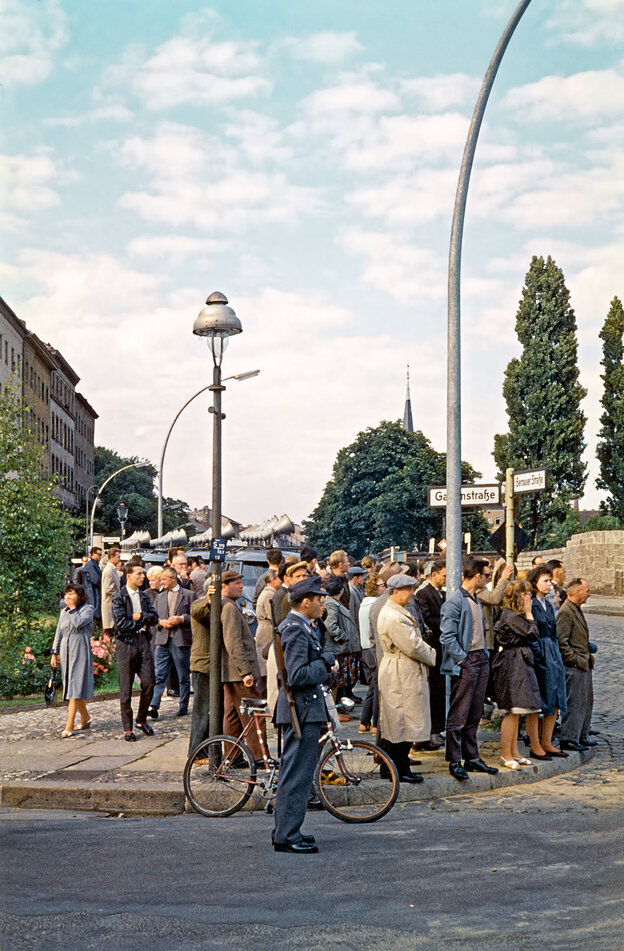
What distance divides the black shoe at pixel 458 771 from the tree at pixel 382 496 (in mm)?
63995

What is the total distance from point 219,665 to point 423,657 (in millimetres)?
1929

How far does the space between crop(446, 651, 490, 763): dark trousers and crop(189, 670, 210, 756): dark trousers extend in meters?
2.18

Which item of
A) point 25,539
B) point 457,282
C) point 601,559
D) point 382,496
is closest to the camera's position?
point 457,282

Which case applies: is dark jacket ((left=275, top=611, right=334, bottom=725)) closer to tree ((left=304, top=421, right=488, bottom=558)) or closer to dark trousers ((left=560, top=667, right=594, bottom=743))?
dark trousers ((left=560, top=667, right=594, bottom=743))

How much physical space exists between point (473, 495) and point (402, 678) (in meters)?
4.62

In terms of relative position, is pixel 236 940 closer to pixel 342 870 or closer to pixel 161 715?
pixel 342 870

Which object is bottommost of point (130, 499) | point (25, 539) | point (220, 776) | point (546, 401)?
point (220, 776)

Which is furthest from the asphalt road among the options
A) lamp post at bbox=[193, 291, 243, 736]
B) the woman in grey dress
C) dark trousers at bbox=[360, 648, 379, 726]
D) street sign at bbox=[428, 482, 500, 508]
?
street sign at bbox=[428, 482, 500, 508]

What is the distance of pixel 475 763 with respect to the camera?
996 cm

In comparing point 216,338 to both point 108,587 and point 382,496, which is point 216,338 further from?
point 382,496

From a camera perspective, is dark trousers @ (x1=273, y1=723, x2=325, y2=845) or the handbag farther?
the handbag

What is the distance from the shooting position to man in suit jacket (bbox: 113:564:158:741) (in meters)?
12.1

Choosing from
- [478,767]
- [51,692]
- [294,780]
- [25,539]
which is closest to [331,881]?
[294,780]

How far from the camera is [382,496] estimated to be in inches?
2953
